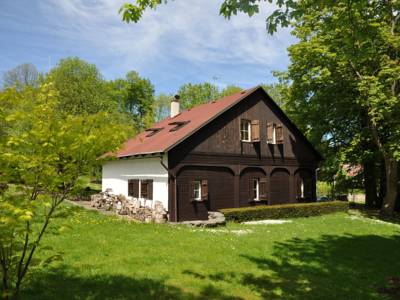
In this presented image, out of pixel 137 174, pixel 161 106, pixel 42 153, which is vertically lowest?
pixel 137 174

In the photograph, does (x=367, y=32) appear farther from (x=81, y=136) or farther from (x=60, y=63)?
(x=60, y=63)

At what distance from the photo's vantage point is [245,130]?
21.8 meters

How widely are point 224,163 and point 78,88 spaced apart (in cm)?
2243

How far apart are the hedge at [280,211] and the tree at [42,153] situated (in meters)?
14.1

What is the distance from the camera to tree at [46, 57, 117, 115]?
34.9m

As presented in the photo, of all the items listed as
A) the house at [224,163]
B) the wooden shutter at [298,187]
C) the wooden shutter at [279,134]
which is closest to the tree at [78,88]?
the house at [224,163]

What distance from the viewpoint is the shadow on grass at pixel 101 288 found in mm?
6773

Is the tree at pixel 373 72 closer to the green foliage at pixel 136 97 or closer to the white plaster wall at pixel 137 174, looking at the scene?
the white plaster wall at pixel 137 174

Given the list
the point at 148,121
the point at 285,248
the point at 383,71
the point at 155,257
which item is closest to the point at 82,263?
the point at 155,257

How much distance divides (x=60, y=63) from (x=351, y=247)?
36821mm

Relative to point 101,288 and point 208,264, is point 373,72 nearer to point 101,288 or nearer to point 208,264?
point 208,264

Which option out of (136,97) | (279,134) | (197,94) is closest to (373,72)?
(279,134)

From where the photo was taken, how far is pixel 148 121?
2387 inches

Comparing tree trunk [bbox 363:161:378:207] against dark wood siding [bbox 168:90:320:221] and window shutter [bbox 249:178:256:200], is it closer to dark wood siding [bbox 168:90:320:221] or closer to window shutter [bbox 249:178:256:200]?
dark wood siding [bbox 168:90:320:221]
